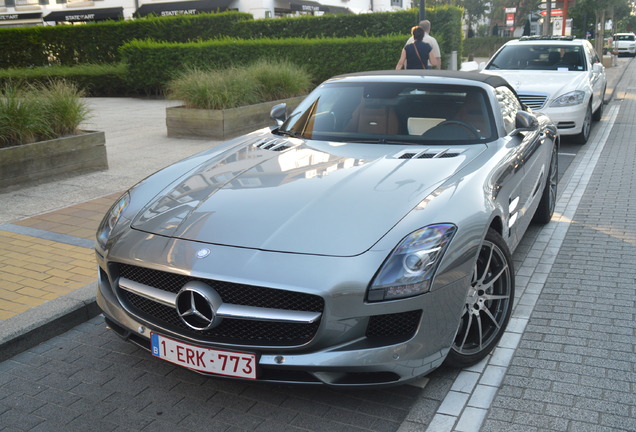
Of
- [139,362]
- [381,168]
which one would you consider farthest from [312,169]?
[139,362]

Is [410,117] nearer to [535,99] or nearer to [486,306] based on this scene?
[486,306]

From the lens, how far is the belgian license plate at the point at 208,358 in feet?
9.93

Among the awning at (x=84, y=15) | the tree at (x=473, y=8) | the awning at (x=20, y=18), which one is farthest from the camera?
the tree at (x=473, y=8)

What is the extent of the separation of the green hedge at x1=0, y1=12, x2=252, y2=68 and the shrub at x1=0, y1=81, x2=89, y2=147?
15.0 meters

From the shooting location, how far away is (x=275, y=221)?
335 centimetres

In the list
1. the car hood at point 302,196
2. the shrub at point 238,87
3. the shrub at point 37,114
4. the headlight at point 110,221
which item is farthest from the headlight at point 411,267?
the shrub at point 238,87

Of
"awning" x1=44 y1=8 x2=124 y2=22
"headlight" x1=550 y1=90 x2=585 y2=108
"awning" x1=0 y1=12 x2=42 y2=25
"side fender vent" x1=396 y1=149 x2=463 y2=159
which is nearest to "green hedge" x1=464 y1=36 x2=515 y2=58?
"awning" x1=44 y1=8 x2=124 y2=22

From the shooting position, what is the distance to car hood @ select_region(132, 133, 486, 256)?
127 inches

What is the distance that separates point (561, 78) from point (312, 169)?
8.60 metres

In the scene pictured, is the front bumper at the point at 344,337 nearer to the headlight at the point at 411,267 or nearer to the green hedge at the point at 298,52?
the headlight at the point at 411,267

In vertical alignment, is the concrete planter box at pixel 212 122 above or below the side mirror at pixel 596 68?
below

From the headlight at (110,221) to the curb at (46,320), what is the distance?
29.9 inches

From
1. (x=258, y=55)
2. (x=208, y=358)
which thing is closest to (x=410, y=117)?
(x=208, y=358)

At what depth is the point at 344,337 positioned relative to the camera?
2.98 metres
